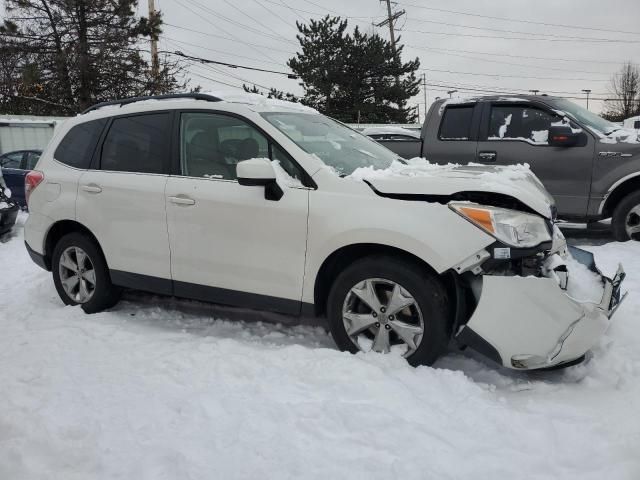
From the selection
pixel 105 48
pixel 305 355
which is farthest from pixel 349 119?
pixel 305 355

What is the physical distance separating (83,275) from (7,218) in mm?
4943

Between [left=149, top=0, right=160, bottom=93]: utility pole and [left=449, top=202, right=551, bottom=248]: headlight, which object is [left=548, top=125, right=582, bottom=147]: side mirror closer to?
[left=449, top=202, right=551, bottom=248]: headlight

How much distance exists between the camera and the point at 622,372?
10.4ft

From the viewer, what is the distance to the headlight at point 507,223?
9.67 ft

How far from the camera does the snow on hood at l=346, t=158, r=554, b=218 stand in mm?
3086

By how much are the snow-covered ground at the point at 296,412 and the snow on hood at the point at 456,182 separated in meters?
1.04

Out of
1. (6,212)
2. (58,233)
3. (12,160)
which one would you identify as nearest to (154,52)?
(12,160)

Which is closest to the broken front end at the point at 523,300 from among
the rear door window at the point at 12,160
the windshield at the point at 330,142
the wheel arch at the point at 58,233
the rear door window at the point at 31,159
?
the windshield at the point at 330,142

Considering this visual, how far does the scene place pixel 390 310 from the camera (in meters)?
3.20

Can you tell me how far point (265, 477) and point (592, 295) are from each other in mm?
2098

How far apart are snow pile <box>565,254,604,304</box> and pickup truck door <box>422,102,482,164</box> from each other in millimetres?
3663

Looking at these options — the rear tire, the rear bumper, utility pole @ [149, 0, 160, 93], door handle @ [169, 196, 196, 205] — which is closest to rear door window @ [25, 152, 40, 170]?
the rear bumper

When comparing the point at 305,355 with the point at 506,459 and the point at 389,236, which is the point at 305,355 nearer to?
the point at 389,236

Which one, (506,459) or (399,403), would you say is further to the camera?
(399,403)
